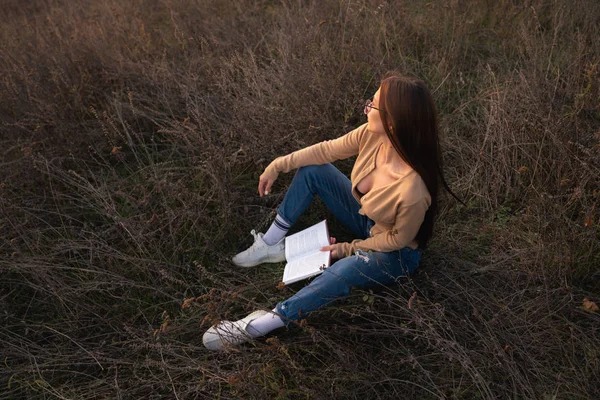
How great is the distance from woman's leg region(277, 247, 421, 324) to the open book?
0.08 metres

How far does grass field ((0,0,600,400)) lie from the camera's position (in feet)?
6.54

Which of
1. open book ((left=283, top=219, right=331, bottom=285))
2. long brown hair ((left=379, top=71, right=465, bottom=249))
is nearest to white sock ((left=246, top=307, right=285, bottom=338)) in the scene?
open book ((left=283, top=219, right=331, bottom=285))

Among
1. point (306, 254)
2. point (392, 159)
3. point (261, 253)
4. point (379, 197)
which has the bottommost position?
point (261, 253)

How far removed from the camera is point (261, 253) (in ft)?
8.52

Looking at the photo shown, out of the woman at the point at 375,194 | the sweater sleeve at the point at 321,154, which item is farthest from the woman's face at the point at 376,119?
the sweater sleeve at the point at 321,154

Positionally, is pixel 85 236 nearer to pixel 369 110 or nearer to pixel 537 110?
pixel 369 110

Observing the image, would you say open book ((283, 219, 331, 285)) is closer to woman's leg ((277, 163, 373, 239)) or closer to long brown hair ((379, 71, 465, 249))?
woman's leg ((277, 163, 373, 239))

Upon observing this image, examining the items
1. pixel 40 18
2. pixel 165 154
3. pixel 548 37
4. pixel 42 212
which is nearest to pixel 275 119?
pixel 165 154

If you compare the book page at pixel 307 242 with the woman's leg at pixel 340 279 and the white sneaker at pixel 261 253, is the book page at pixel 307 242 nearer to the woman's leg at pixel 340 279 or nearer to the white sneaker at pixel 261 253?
the white sneaker at pixel 261 253

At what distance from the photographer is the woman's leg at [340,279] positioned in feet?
6.77

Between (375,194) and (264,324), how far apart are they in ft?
2.61

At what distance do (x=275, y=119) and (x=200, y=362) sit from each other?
1660mm

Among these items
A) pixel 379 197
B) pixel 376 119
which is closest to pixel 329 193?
pixel 379 197

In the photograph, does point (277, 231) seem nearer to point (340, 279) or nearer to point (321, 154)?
point (321, 154)
